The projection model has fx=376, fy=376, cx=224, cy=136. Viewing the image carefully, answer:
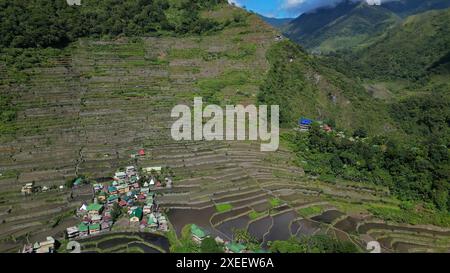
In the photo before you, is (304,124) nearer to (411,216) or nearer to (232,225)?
(411,216)

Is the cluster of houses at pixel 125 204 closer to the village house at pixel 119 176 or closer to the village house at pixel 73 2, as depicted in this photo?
the village house at pixel 119 176

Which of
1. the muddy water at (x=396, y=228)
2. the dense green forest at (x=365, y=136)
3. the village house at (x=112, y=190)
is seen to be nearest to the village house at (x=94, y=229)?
the village house at (x=112, y=190)

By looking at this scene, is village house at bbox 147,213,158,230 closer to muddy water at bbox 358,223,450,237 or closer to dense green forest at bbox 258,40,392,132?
muddy water at bbox 358,223,450,237

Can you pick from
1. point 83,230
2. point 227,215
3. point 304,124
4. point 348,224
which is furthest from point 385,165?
point 83,230

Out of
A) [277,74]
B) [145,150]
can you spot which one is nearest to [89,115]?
[145,150]

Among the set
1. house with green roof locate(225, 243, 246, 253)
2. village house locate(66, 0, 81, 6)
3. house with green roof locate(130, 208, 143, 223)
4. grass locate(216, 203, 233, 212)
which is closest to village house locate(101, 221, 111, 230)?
house with green roof locate(130, 208, 143, 223)
